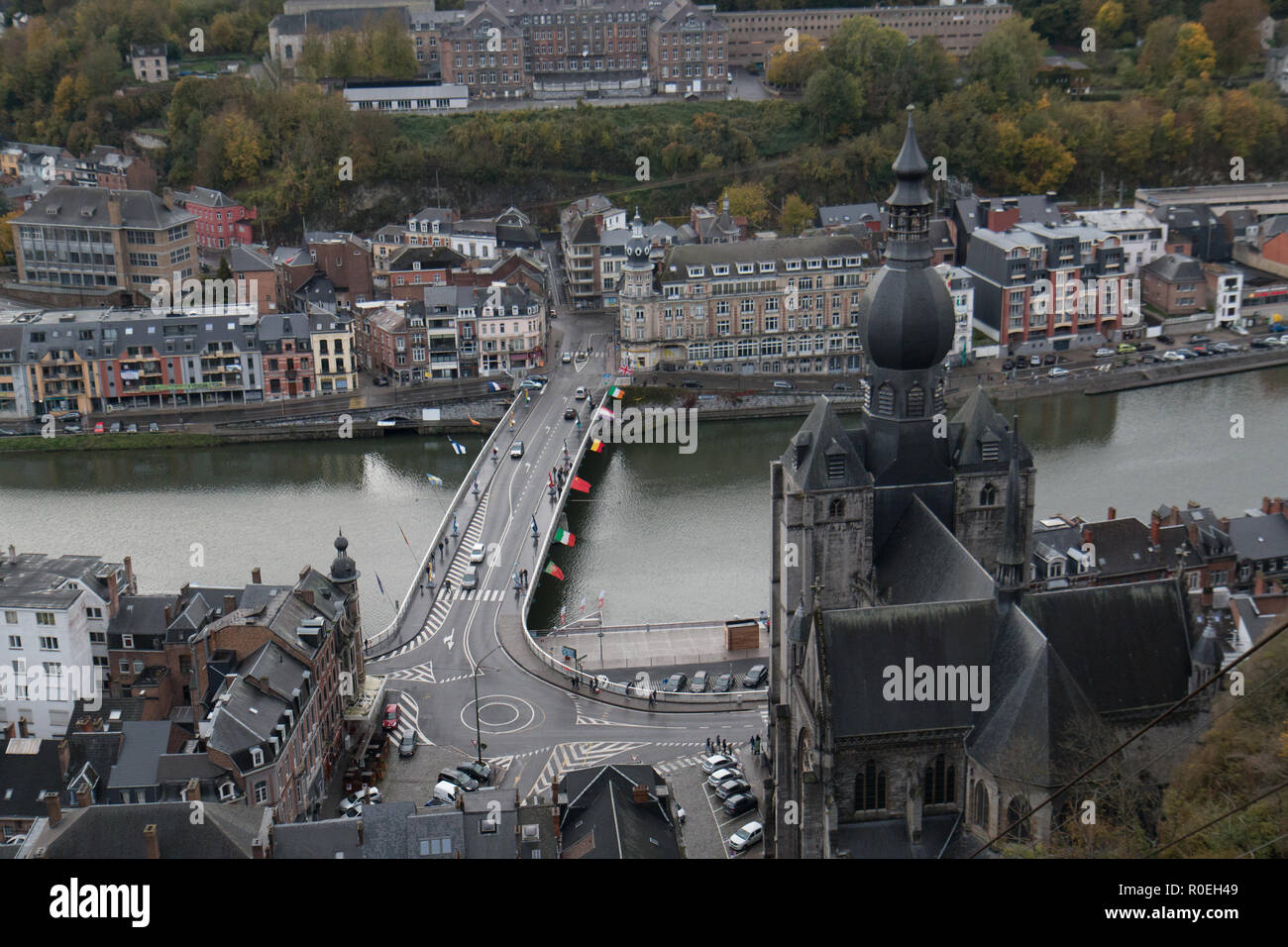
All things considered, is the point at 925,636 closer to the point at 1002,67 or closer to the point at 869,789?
the point at 869,789

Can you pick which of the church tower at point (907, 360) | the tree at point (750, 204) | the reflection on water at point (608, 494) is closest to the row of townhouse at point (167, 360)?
the reflection on water at point (608, 494)

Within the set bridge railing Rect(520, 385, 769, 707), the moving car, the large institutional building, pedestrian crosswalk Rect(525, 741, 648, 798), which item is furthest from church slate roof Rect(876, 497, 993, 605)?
the moving car

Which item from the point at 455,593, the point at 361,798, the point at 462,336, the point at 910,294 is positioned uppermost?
the point at 910,294

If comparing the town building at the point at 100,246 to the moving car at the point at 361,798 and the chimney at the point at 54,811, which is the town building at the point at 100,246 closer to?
the moving car at the point at 361,798

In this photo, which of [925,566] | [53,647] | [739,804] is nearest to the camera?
[925,566]

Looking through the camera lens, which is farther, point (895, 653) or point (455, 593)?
point (455, 593)

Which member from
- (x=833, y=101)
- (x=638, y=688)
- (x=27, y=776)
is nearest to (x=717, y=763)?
(x=638, y=688)

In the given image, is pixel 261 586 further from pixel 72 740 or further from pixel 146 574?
pixel 146 574
